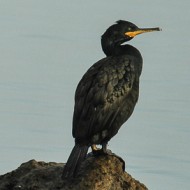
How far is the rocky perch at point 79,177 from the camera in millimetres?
8453

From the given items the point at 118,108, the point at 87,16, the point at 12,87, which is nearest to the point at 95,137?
the point at 118,108

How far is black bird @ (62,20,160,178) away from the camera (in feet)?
29.8

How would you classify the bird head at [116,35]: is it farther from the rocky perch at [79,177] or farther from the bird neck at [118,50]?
the rocky perch at [79,177]

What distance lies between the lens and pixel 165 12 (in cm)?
2966

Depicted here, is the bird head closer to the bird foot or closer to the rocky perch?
the bird foot

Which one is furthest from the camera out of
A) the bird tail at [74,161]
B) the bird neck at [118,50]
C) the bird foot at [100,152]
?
the bird neck at [118,50]

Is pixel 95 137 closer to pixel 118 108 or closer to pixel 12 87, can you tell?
pixel 118 108

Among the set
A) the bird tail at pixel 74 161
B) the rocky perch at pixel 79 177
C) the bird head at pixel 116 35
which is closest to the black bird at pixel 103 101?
the bird tail at pixel 74 161

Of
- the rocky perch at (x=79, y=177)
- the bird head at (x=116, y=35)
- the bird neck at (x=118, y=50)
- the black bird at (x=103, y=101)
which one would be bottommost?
the rocky perch at (x=79, y=177)

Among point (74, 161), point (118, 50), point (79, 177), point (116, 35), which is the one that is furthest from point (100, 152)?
point (116, 35)

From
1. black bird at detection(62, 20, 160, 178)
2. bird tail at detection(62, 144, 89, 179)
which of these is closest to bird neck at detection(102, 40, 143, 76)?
black bird at detection(62, 20, 160, 178)

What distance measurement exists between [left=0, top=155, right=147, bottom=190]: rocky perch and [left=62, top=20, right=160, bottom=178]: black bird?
15 centimetres

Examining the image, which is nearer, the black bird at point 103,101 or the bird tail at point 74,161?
the bird tail at point 74,161

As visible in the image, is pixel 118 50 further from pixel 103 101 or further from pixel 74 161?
pixel 74 161
